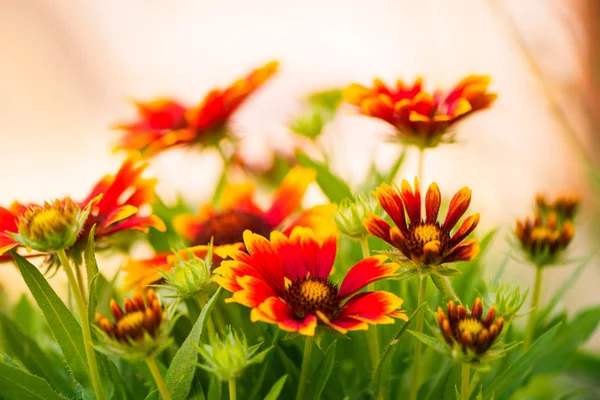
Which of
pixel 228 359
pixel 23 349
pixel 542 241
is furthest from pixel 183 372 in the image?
pixel 542 241

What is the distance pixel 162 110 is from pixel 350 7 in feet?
6.34

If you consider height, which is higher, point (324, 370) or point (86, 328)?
point (86, 328)

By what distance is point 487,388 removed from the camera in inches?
19.0

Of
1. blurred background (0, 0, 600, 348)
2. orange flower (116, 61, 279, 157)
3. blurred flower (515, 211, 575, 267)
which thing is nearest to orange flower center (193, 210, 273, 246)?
orange flower (116, 61, 279, 157)

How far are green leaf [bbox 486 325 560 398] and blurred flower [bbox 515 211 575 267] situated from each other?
9 centimetres

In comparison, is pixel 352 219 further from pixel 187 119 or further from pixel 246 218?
pixel 187 119

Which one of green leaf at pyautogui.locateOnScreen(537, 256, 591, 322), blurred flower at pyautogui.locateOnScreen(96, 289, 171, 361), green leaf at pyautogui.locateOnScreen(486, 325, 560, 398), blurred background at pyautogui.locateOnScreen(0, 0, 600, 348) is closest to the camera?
blurred flower at pyautogui.locateOnScreen(96, 289, 171, 361)

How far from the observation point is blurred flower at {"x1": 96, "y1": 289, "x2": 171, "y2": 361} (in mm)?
361

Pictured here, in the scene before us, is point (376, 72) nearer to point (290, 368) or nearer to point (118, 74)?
point (118, 74)

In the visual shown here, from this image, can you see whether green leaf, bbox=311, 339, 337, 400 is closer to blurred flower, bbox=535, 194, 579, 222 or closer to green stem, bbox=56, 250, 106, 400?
green stem, bbox=56, 250, 106, 400

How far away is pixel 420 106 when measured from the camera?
51cm

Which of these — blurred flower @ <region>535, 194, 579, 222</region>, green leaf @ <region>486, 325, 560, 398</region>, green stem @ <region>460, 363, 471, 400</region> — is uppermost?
green stem @ <region>460, 363, 471, 400</region>

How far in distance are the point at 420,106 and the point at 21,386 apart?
1.14 feet

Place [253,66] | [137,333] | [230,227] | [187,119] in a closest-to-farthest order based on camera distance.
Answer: [137,333] < [230,227] < [187,119] < [253,66]
